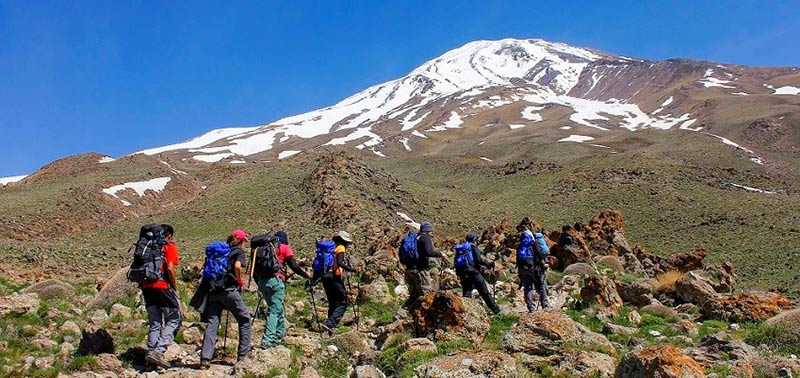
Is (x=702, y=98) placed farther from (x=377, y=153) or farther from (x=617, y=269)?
(x=617, y=269)

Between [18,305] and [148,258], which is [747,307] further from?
[18,305]

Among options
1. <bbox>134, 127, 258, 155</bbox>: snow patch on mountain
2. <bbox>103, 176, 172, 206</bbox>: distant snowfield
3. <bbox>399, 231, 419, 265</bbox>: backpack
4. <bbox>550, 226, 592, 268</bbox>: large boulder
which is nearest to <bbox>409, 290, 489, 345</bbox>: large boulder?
<bbox>399, 231, 419, 265</bbox>: backpack

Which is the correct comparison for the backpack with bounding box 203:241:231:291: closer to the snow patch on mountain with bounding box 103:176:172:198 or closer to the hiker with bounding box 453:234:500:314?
the hiker with bounding box 453:234:500:314

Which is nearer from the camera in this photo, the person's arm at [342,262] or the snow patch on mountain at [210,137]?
the person's arm at [342,262]

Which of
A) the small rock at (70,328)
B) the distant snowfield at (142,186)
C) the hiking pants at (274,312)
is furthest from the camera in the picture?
the distant snowfield at (142,186)

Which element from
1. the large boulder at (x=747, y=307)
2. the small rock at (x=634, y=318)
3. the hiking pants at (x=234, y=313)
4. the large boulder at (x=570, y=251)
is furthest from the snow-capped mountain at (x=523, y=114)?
the hiking pants at (x=234, y=313)

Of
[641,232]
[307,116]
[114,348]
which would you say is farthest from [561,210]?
[307,116]

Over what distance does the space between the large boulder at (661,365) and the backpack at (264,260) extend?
5278mm

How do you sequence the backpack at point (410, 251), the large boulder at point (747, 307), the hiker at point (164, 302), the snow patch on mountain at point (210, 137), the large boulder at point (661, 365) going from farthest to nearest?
the snow patch on mountain at point (210, 137)
the backpack at point (410, 251)
the large boulder at point (747, 307)
the hiker at point (164, 302)
the large boulder at point (661, 365)

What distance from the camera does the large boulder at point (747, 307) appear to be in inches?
444

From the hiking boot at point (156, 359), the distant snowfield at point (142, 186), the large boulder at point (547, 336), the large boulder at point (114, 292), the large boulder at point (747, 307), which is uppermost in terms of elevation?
the distant snowfield at point (142, 186)

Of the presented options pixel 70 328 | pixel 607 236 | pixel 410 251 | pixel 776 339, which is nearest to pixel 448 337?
pixel 410 251

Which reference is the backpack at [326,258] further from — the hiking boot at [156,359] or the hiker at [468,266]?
the hiking boot at [156,359]

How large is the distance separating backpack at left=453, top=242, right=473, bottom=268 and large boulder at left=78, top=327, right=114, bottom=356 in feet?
22.2
